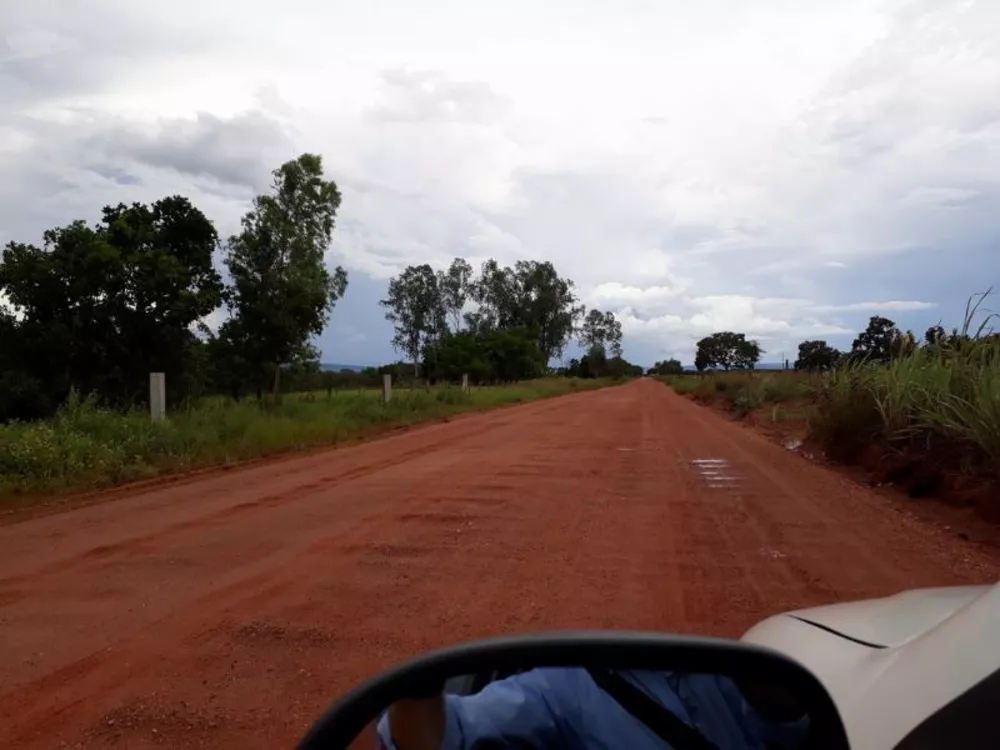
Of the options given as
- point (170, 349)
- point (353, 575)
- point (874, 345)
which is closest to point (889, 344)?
point (874, 345)

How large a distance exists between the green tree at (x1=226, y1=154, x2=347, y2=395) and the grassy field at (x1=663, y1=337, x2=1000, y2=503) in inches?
697

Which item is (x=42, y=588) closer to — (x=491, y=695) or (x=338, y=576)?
(x=338, y=576)

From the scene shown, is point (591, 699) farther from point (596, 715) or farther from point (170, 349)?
point (170, 349)

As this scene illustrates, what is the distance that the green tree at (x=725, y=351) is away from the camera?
Answer: 11631cm

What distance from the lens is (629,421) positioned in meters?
25.6

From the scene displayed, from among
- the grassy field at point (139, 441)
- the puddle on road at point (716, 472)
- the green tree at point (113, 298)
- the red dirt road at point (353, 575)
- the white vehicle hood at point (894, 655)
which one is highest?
the green tree at point (113, 298)

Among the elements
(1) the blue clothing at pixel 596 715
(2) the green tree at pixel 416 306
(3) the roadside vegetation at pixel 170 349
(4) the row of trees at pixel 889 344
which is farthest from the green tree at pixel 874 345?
(2) the green tree at pixel 416 306

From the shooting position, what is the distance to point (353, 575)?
22.7ft

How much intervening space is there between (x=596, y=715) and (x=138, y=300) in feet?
84.8

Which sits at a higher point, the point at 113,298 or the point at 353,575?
the point at 113,298

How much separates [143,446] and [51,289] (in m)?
11.7

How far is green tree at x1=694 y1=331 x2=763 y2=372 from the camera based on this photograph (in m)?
116

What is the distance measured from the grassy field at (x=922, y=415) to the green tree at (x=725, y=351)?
327ft

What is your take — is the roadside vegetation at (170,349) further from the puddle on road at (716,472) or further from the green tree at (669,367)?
the green tree at (669,367)
